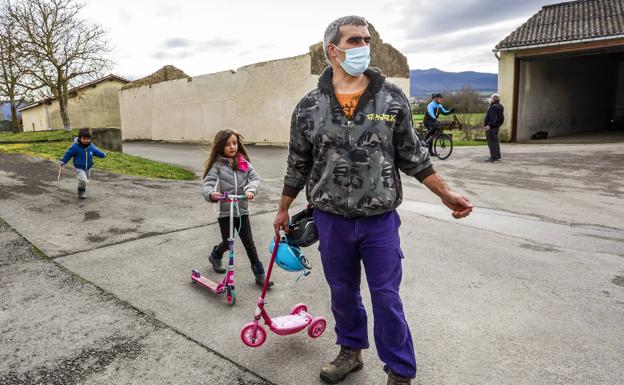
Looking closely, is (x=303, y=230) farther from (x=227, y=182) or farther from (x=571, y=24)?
(x=571, y=24)

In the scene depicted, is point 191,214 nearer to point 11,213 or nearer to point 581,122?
A: point 11,213

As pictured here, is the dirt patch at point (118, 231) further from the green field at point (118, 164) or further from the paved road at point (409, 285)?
the green field at point (118, 164)

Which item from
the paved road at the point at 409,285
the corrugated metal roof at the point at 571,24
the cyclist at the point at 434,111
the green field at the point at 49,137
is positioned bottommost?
the paved road at the point at 409,285

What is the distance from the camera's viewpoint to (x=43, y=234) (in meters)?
5.96

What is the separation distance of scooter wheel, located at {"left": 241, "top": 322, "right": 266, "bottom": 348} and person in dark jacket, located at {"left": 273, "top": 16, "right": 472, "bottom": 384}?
0.62 metres

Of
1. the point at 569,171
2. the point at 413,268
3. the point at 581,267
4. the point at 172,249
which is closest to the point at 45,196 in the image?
the point at 172,249

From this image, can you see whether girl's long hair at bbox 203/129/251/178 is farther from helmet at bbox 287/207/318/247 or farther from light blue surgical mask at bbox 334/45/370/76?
light blue surgical mask at bbox 334/45/370/76

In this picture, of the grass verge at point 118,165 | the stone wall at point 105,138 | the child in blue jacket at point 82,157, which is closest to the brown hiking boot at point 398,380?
the child in blue jacket at point 82,157

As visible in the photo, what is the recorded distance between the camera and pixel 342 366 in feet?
9.48

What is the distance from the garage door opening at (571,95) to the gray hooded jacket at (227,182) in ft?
59.3

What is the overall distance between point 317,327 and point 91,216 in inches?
194

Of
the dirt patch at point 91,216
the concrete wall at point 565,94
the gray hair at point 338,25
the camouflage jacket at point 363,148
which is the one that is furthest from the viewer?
the concrete wall at point 565,94

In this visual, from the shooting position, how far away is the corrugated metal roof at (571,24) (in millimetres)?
17453

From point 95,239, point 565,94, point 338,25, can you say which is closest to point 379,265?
point 338,25
